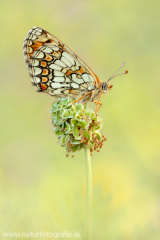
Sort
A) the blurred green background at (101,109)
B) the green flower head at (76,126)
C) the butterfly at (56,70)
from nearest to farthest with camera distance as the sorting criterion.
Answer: the green flower head at (76,126)
the butterfly at (56,70)
the blurred green background at (101,109)

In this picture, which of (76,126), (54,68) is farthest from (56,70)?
(76,126)

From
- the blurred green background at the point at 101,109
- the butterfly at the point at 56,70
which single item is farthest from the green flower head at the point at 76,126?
the blurred green background at the point at 101,109

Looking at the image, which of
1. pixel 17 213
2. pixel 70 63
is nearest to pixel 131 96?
pixel 70 63

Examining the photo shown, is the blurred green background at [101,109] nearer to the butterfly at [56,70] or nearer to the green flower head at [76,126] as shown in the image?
the green flower head at [76,126]

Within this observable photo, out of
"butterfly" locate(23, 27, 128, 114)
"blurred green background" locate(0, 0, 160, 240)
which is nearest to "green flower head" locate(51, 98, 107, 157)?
"butterfly" locate(23, 27, 128, 114)

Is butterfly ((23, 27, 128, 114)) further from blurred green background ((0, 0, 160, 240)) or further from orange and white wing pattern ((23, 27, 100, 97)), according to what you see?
blurred green background ((0, 0, 160, 240))

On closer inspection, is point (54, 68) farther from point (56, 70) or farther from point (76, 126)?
point (76, 126)

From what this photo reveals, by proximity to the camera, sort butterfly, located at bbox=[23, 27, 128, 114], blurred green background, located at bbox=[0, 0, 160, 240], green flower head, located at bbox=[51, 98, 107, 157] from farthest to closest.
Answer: blurred green background, located at bbox=[0, 0, 160, 240] → butterfly, located at bbox=[23, 27, 128, 114] → green flower head, located at bbox=[51, 98, 107, 157]
